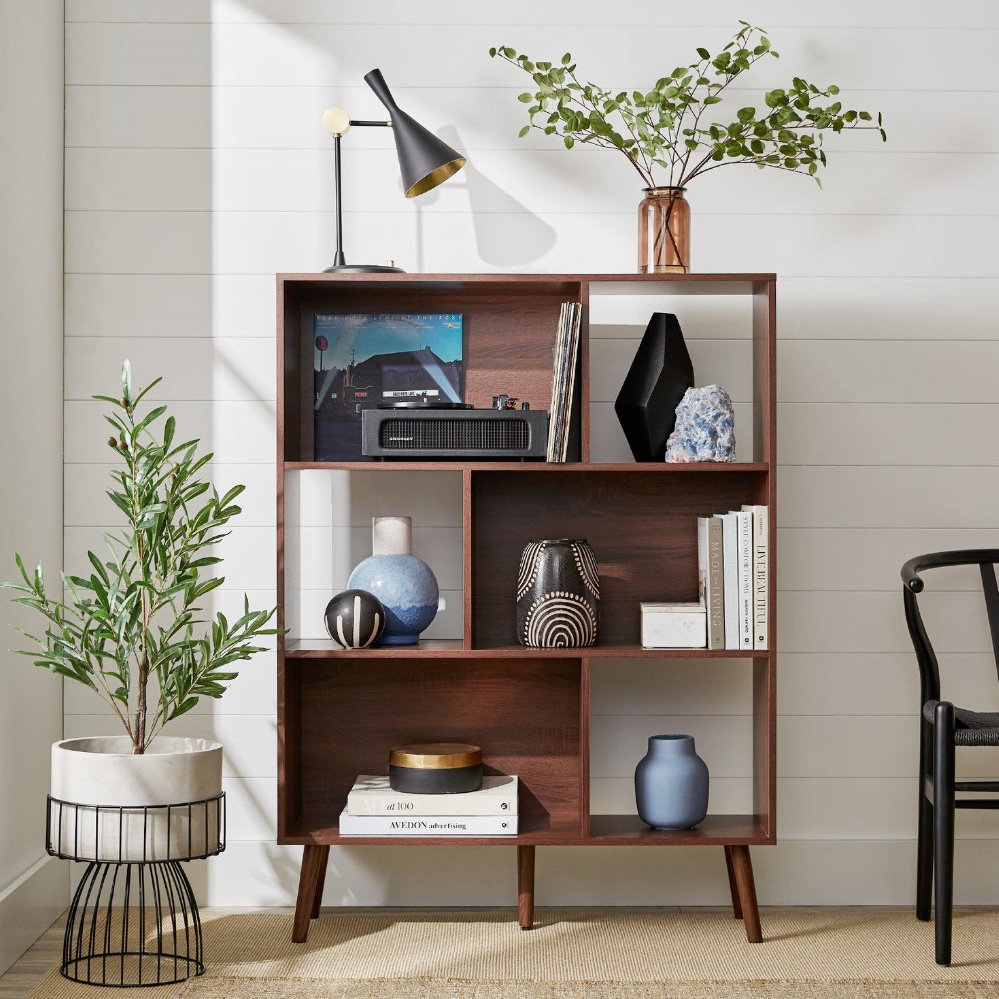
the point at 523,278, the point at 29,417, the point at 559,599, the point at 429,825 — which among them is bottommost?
the point at 429,825

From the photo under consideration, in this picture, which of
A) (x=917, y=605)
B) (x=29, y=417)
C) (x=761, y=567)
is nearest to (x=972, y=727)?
(x=917, y=605)

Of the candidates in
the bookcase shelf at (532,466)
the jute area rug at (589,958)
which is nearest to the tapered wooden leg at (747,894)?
the jute area rug at (589,958)

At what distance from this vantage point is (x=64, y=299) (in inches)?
→ 101

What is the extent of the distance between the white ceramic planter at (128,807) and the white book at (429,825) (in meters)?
0.34

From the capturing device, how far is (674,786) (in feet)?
7.50

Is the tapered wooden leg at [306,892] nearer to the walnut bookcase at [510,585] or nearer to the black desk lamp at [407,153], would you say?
the walnut bookcase at [510,585]

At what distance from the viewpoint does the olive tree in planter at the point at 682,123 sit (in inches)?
91.8

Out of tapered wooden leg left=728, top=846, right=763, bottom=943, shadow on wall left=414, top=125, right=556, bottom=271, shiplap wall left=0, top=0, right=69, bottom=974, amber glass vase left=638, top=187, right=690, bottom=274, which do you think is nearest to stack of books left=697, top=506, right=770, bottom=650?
tapered wooden leg left=728, top=846, right=763, bottom=943

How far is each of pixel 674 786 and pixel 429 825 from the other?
1.69 ft

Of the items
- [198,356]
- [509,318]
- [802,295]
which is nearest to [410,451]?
[509,318]

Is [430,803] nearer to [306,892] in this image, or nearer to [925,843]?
[306,892]

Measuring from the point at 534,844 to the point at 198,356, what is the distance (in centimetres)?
134

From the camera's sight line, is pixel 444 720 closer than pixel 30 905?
No

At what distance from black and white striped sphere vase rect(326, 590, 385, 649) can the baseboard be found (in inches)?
32.3
